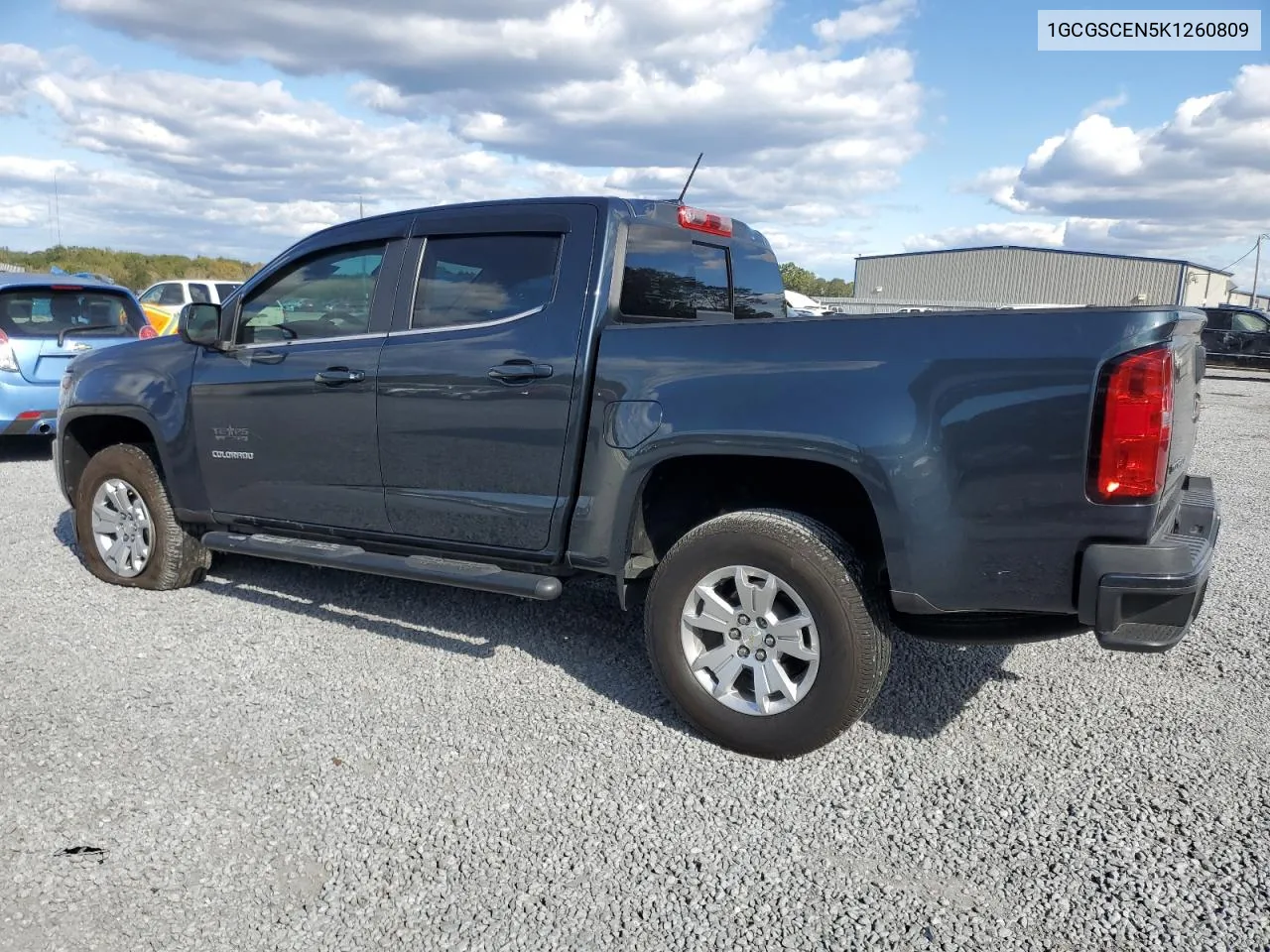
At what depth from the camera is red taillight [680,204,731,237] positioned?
4354 mm

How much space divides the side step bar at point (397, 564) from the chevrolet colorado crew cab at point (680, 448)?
2cm

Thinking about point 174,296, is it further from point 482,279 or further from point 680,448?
point 680,448

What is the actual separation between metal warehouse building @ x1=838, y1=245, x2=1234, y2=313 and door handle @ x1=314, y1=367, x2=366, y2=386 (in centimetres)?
3842

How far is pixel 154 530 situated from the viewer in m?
5.26

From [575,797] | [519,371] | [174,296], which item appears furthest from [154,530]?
[174,296]

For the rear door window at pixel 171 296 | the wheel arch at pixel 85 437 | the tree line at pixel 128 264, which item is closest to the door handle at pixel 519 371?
the wheel arch at pixel 85 437

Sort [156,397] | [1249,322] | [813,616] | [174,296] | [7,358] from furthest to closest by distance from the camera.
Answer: [1249,322], [174,296], [7,358], [156,397], [813,616]

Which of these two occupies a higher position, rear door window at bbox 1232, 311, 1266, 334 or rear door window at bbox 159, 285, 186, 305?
rear door window at bbox 1232, 311, 1266, 334

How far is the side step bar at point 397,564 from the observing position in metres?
3.89

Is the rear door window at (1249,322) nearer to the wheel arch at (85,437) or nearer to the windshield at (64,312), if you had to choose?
the windshield at (64,312)

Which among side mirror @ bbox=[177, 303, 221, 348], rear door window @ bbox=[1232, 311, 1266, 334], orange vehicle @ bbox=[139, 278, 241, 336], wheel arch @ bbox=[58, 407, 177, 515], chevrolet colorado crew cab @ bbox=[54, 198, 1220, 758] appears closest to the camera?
chevrolet colorado crew cab @ bbox=[54, 198, 1220, 758]

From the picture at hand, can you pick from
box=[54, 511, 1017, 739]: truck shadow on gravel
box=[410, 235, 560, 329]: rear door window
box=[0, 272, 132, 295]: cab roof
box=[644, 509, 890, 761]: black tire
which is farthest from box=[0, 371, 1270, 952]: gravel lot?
box=[0, 272, 132, 295]: cab roof

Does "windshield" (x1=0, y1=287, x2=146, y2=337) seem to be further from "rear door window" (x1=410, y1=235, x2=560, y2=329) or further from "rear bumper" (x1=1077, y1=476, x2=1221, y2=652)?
"rear bumper" (x1=1077, y1=476, x2=1221, y2=652)

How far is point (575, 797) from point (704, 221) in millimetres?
2602
